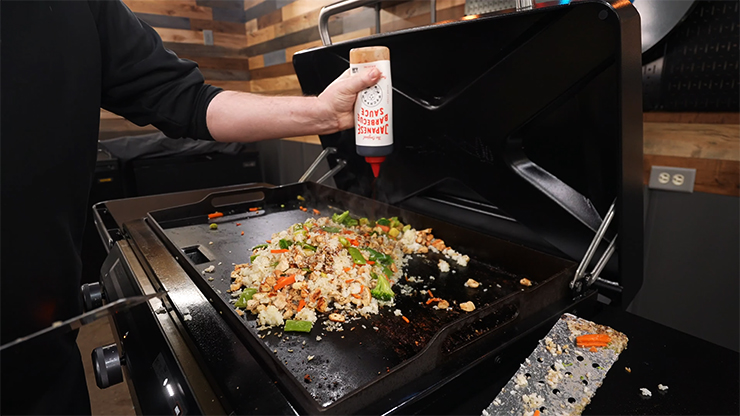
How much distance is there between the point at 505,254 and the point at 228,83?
4073 millimetres

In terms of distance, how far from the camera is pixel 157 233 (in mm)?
1487

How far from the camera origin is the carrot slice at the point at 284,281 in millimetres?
1129

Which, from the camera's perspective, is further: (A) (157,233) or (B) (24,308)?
(A) (157,233)

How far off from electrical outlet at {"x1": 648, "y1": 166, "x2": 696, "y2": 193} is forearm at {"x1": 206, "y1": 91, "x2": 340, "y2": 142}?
128 cm

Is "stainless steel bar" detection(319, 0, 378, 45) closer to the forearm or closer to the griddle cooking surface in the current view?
the forearm

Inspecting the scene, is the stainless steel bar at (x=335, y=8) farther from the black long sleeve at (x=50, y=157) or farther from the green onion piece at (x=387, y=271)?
the green onion piece at (x=387, y=271)

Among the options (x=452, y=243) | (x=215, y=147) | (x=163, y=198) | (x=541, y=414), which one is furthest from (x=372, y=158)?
(x=215, y=147)

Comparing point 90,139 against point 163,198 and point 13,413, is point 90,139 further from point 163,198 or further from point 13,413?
point 163,198

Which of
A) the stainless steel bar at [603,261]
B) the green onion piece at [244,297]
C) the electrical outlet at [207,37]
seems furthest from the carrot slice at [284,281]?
the electrical outlet at [207,37]

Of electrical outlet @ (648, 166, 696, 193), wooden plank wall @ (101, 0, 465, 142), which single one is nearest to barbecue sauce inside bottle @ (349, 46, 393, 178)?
electrical outlet @ (648, 166, 696, 193)

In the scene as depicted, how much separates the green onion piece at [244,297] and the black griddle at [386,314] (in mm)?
22

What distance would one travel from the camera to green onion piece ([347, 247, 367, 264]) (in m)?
1.24

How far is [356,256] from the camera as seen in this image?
1255 millimetres

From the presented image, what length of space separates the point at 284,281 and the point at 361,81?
579mm
